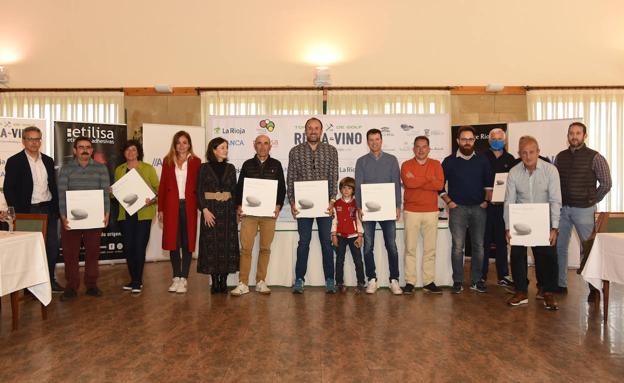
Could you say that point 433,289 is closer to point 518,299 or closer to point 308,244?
point 518,299

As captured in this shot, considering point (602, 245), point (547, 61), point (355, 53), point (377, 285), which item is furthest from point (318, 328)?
point (547, 61)

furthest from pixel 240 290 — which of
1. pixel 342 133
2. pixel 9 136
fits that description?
pixel 9 136

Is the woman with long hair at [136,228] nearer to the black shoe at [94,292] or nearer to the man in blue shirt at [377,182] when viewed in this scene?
the black shoe at [94,292]

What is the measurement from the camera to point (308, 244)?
473 cm

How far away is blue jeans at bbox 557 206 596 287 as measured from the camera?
458 cm

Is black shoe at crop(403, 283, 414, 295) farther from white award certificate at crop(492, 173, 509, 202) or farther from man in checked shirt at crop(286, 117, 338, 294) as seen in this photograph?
white award certificate at crop(492, 173, 509, 202)

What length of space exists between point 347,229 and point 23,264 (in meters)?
2.60

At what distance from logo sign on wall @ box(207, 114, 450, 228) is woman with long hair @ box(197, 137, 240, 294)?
57.9 inches

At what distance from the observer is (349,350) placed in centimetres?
311

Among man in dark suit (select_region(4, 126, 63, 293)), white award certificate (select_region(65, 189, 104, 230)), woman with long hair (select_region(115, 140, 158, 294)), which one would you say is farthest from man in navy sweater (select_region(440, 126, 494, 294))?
man in dark suit (select_region(4, 126, 63, 293))

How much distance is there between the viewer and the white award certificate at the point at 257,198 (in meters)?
4.57

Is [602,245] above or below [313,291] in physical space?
above

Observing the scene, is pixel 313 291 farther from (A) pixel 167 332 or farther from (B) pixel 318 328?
(A) pixel 167 332

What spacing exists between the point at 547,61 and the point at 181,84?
5.61m
